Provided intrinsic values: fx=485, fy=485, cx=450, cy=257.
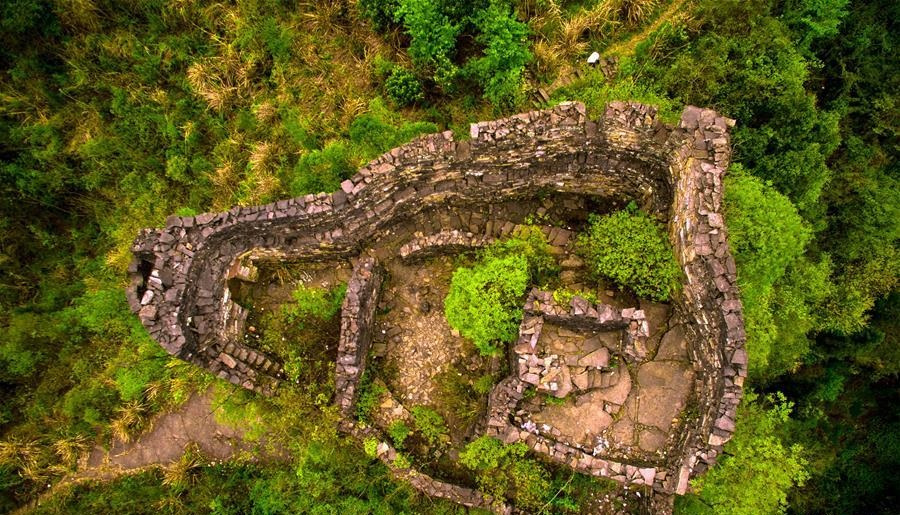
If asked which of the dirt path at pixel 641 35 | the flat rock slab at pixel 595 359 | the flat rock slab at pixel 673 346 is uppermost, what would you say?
the dirt path at pixel 641 35

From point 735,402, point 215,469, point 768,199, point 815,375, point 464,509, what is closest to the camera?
point 735,402

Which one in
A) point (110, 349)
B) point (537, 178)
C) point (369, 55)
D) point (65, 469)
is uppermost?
point (369, 55)

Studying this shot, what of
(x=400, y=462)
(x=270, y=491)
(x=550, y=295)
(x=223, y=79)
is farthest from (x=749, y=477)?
(x=223, y=79)

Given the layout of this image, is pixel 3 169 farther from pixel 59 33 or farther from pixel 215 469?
pixel 215 469

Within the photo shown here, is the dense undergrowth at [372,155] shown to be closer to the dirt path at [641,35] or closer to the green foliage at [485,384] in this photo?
the dirt path at [641,35]

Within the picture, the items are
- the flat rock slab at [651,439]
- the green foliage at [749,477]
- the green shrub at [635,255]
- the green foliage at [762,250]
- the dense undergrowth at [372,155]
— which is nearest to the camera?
the green foliage at [762,250]

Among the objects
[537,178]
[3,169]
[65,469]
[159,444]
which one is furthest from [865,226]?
[3,169]

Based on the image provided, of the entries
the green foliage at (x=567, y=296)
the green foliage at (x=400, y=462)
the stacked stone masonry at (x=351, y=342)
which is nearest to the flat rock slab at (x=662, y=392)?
the green foliage at (x=567, y=296)
